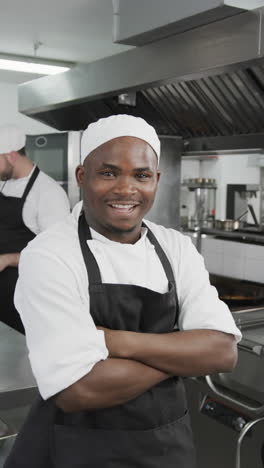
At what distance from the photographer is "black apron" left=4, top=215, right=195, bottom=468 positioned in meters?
1.18

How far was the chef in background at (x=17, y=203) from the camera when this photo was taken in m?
2.88

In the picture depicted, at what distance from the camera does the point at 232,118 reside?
9.90ft

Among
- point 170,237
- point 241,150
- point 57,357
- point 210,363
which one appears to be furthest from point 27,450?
point 241,150

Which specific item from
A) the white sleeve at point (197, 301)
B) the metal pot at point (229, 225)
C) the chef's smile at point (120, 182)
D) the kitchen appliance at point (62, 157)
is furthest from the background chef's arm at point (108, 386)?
the metal pot at point (229, 225)

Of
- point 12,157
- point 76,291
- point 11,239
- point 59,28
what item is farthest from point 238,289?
point 59,28

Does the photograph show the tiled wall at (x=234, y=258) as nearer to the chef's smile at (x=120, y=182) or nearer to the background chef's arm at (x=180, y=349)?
the background chef's arm at (x=180, y=349)

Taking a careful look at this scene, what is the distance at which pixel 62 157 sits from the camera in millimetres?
3908

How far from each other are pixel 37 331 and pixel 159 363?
0.27 m

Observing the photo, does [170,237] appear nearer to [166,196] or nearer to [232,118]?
[232,118]

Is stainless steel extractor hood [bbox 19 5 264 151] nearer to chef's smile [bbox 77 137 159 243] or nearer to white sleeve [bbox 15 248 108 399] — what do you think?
chef's smile [bbox 77 137 159 243]

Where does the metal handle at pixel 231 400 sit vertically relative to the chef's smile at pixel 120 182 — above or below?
below

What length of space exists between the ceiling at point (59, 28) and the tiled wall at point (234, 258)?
226 centimetres

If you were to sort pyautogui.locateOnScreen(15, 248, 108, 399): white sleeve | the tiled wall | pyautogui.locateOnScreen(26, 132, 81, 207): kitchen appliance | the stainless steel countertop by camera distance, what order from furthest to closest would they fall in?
the tiled wall → pyautogui.locateOnScreen(26, 132, 81, 207): kitchen appliance → the stainless steel countertop → pyautogui.locateOnScreen(15, 248, 108, 399): white sleeve

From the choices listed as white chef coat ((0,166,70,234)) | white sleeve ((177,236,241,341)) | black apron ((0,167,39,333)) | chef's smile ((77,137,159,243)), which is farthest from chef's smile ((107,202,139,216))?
black apron ((0,167,39,333))
